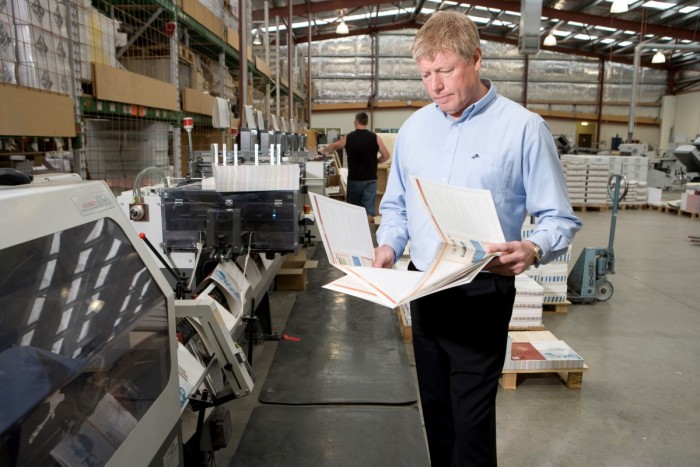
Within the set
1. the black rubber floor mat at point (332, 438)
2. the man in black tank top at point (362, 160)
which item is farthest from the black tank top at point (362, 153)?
the black rubber floor mat at point (332, 438)

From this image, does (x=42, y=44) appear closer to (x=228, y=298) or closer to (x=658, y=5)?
(x=228, y=298)

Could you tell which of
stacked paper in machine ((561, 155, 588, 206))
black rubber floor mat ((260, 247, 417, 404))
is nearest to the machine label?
black rubber floor mat ((260, 247, 417, 404))

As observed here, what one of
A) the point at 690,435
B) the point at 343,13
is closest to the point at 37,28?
the point at 690,435

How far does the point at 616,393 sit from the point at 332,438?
1626 millimetres

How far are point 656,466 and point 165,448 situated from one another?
2.07 metres

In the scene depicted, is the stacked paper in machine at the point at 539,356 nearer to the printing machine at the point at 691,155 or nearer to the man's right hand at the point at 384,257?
the man's right hand at the point at 384,257

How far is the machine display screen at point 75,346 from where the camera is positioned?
79 cm

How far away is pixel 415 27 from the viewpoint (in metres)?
15.7

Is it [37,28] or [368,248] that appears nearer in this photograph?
[368,248]

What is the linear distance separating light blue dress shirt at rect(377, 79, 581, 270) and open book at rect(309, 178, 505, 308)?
0.22m

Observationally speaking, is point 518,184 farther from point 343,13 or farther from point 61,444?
point 343,13

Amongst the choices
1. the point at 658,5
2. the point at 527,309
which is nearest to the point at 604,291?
the point at 527,309

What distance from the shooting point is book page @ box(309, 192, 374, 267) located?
4.03 ft

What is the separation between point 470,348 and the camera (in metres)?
1.40
